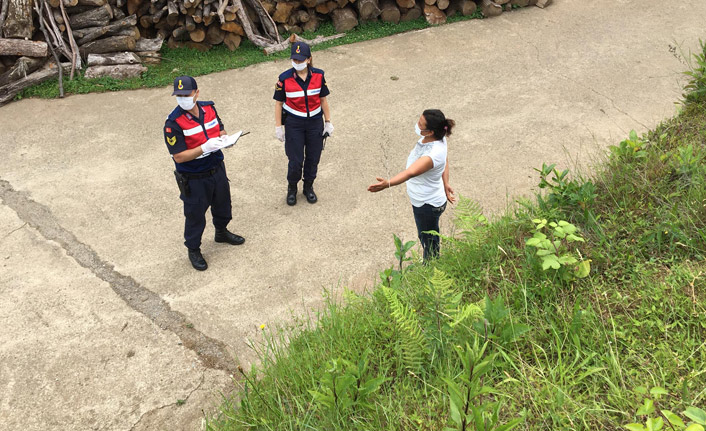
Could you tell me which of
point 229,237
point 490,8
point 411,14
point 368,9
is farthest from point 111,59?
point 490,8

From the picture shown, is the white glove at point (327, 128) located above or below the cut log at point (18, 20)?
below

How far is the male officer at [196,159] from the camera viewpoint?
4176 millimetres

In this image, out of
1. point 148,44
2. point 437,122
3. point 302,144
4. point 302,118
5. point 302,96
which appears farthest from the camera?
point 148,44

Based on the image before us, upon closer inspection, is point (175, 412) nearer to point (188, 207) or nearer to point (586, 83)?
point (188, 207)

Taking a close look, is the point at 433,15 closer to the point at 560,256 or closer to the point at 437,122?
the point at 437,122

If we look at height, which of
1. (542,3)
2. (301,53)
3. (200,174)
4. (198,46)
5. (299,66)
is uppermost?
(301,53)

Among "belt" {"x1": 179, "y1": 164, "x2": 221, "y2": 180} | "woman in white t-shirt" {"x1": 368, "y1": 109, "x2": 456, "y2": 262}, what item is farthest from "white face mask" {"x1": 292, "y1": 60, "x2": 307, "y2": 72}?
"woman in white t-shirt" {"x1": 368, "y1": 109, "x2": 456, "y2": 262}

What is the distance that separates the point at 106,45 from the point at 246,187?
364cm

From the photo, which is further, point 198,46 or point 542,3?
point 542,3

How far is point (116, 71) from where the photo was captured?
7.41 m

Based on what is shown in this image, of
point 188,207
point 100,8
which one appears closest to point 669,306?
point 188,207

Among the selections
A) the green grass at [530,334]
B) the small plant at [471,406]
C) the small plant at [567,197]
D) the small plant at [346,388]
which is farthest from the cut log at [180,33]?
the small plant at [471,406]

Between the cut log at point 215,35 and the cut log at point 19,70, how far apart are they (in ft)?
7.65

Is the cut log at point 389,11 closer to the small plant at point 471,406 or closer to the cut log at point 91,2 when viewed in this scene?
the cut log at point 91,2
